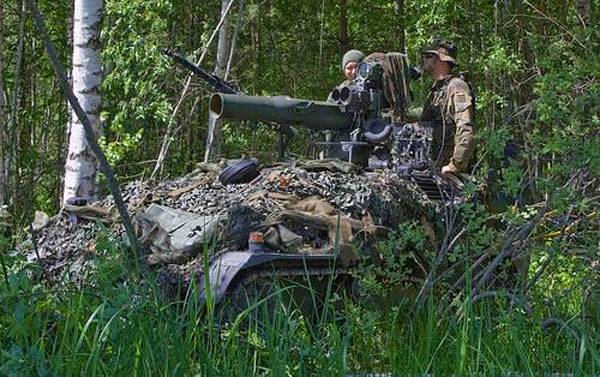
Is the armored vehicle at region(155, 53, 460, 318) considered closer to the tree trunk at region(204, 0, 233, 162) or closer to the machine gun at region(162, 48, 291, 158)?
the machine gun at region(162, 48, 291, 158)

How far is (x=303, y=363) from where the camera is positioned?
388 centimetres

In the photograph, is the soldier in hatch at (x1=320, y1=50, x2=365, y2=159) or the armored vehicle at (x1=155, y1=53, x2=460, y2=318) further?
the soldier in hatch at (x1=320, y1=50, x2=365, y2=159)

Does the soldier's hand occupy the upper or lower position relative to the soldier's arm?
lower

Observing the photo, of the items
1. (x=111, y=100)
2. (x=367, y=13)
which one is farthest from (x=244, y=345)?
(x=367, y=13)

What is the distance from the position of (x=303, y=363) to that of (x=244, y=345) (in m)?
0.76

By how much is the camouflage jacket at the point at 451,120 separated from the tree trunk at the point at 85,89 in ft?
10.4

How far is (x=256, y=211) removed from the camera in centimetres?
680

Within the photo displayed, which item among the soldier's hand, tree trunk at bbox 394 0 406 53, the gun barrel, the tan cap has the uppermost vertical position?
tree trunk at bbox 394 0 406 53

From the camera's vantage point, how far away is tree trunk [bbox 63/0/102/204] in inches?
394

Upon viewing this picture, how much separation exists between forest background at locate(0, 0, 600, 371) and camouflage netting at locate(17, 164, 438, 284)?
521mm

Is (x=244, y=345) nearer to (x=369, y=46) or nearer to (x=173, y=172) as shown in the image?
(x=173, y=172)

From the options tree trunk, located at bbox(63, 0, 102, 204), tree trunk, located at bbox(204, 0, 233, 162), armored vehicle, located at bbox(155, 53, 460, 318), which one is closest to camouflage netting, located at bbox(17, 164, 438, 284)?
armored vehicle, located at bbox(155, 53, 460, 318)

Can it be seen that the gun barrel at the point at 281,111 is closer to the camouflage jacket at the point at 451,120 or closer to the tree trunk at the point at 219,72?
the camouflage jacket at the point at 451,120

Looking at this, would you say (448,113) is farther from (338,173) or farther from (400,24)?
(400,24)
